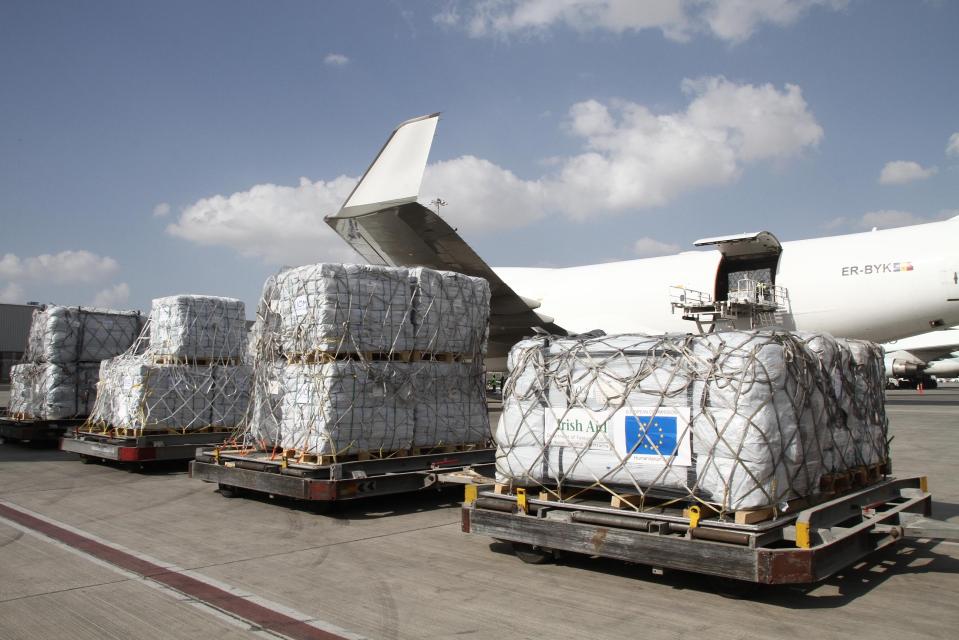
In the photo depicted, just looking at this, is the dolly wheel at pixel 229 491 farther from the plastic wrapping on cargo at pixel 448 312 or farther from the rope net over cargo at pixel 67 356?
the rope net over cargo at pixel 67 356

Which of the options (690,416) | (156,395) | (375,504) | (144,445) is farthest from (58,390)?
(690,416)

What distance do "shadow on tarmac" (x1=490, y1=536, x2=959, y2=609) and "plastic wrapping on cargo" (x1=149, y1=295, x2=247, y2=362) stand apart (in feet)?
25.1

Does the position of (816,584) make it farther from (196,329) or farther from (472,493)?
(196,329)

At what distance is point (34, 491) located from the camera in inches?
407

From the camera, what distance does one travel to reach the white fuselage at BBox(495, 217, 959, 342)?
18.6 m

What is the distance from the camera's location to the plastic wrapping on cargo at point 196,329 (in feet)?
40.5

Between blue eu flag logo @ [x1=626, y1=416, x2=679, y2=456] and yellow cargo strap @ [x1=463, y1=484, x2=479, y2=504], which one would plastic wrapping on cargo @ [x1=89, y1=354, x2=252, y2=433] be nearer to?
yellow cargo strap @ [x1=463, y1=484, x2=479, y2=504]

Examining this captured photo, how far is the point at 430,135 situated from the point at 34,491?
10.8 metres

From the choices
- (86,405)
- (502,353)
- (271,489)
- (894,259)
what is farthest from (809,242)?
(86,405)

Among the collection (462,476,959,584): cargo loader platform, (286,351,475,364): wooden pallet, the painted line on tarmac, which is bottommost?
the painted line on tarmac

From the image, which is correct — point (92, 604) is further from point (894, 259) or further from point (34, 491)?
point (894, 259)

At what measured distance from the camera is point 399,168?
58.0ft

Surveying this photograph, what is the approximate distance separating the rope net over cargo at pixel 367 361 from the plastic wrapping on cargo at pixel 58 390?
7855 millimetres

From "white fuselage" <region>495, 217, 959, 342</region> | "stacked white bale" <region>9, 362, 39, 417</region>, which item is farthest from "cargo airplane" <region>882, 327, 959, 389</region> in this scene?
"stacked white bale" <region>9, 362, 39, 417</region>
